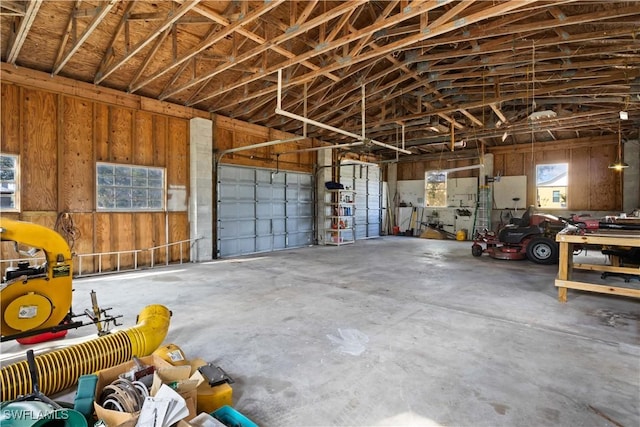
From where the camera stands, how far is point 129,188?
21.9 feet

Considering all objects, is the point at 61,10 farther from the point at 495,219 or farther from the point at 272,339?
the point at 495,219

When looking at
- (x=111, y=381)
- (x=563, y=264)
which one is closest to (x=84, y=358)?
(x=111, y=381)

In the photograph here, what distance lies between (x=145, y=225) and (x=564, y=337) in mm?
7492

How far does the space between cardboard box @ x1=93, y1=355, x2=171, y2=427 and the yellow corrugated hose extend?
45 cm

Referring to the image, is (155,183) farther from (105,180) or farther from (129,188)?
(105,180)

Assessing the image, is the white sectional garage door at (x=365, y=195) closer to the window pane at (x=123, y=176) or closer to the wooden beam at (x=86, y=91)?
the wooden beam at (x=86, y=91)

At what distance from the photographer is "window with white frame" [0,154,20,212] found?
204 inches

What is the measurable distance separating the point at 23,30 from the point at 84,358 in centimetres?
469

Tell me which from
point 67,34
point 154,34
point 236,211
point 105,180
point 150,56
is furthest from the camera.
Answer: point 236,211

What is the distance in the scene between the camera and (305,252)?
363 inches

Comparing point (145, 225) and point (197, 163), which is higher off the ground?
point (197, 163)

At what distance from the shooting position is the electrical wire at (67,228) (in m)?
5.74

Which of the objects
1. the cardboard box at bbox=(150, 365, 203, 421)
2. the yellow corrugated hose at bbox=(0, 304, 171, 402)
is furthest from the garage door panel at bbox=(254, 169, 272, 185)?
the cardboard box at bbox=(150, 365, 203, 421)

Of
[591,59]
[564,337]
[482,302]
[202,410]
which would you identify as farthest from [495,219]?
[202,410]
